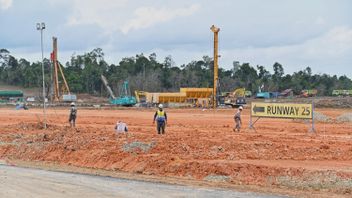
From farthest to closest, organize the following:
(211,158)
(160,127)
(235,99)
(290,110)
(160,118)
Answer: (235,99), (290,110), (160,127), (160,118), (211,158)

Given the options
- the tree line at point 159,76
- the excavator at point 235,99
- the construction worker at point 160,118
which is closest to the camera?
the construction worker at point 160,118

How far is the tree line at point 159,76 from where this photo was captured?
5699 inches

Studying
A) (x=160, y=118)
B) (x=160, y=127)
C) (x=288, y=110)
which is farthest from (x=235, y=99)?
(x=160, y=118)

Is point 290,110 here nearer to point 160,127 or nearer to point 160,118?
point 160,127

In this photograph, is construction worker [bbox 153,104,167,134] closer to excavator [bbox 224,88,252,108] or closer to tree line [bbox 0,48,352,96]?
excavator [bbox 224,88,252,108]

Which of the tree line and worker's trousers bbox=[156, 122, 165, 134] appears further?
the tree line

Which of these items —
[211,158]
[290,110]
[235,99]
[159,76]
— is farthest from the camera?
[159,76]

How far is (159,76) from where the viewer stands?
5723 inches

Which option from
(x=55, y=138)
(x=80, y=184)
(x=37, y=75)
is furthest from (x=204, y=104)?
(x=37, y=75)

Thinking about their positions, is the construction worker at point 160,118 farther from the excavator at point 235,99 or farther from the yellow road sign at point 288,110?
the excavator at point 235,99

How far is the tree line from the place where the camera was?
145 meters

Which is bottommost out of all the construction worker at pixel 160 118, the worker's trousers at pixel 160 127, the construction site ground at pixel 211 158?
the construction site ground at pixel 211 158

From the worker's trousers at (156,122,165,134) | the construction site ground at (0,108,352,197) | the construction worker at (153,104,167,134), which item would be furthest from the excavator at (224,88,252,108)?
the construction worker at (153,104,167,134)

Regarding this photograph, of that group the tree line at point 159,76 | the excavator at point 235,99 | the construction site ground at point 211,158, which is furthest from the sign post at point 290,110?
the tree line at point 159,76
